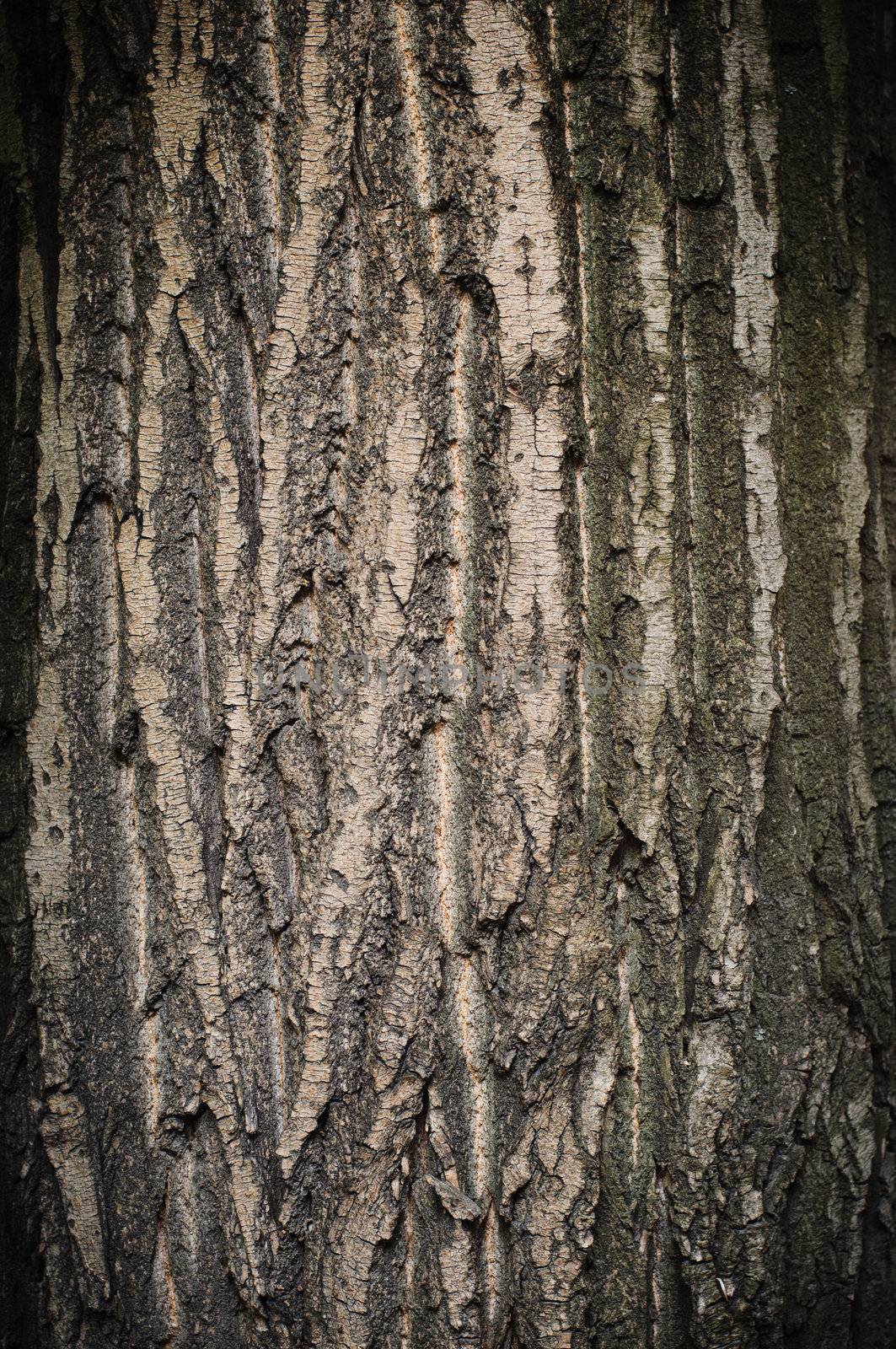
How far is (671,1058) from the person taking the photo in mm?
949

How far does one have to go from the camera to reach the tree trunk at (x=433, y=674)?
2.96 ft

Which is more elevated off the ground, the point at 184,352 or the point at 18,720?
the point at 184,352

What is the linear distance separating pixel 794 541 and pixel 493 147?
0.54 m

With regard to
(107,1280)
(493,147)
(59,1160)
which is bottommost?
(107,1280)

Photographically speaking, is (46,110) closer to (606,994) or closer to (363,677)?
(363,677)

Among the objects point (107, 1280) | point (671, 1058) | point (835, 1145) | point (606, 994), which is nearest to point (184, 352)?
point (606, 994)

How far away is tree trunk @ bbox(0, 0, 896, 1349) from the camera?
0.90 m

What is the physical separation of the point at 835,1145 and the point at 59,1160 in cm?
92

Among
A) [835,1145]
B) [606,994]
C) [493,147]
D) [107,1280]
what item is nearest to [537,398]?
[493,147]

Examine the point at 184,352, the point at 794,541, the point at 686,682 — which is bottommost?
the point at 686,682

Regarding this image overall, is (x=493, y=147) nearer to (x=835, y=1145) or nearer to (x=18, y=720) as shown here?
(x=18, y=720)

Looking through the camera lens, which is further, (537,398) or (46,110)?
(46,110)

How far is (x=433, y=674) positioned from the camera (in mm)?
906

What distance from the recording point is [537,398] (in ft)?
2.93
